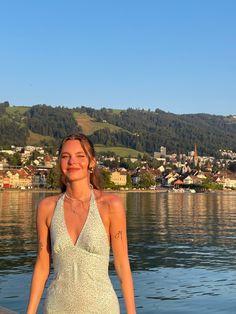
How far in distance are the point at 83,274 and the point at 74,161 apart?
0.69 meters

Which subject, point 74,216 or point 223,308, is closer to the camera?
point 74,216

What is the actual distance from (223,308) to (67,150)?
41.1 feet

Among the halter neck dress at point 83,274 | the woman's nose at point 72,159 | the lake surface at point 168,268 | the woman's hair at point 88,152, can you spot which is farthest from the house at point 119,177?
the halter neck dress at point 83,274

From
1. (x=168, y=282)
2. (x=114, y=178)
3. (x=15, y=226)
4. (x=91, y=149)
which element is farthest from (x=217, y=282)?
(x=114, y=178)

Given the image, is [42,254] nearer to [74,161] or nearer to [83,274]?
[83,274]

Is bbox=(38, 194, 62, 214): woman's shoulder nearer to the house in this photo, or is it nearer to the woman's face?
the woman's face

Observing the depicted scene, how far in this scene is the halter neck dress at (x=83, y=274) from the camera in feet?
11.2

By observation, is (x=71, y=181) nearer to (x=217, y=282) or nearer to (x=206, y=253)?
(x=217, y=282)

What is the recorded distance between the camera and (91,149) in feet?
12.3

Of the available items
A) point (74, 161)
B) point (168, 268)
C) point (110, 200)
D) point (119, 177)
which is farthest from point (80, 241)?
point (119, 177)

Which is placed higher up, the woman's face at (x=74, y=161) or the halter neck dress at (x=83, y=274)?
the woman's face at (x=74, y=161)

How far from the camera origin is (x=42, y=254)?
3.72m

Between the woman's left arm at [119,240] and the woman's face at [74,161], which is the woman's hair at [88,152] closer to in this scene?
the woman's face at [74,161]

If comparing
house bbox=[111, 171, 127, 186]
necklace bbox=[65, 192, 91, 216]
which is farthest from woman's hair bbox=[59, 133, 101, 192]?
house bbox=[111, 171, 127, 186]
